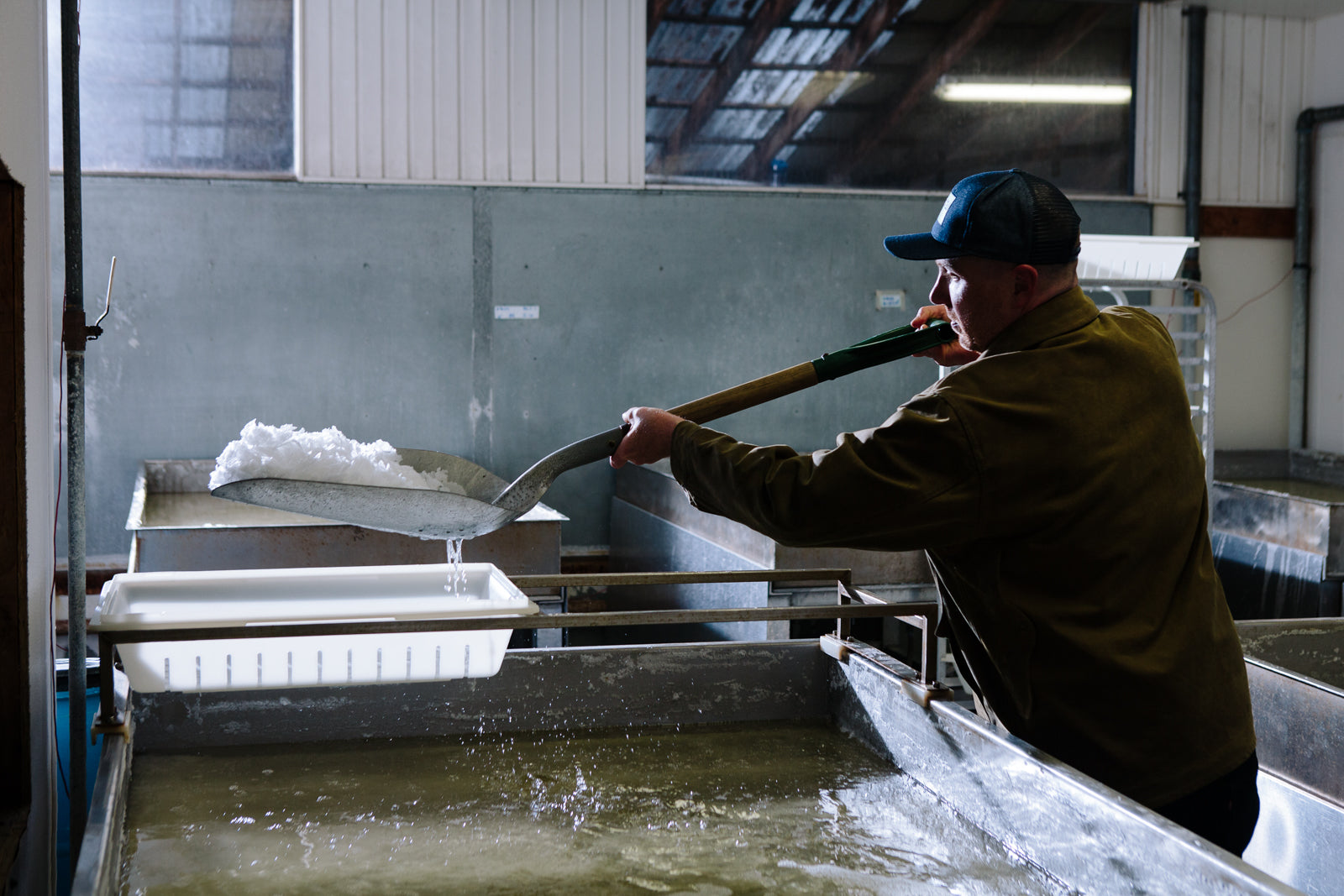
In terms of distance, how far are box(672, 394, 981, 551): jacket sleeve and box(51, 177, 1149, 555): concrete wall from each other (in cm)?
326

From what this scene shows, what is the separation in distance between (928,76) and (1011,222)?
12.7ft

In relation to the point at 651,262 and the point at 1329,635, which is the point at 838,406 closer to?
the point at 651,262

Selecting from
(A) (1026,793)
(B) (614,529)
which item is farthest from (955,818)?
(B) (614,529)

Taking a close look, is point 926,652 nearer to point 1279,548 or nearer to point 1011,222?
point 1011,222

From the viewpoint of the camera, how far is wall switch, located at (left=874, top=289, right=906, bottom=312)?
4750 millimetres

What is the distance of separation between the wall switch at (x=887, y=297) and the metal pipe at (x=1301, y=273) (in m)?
1.93

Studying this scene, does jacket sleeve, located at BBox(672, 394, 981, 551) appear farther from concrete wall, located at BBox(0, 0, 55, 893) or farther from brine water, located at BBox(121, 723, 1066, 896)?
concrete wall, located at BBox(0, 0, 55, 893)

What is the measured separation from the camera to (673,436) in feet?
4.60

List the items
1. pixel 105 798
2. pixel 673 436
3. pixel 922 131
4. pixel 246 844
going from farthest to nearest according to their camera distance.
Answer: pixel 922 131, pixel 673 436, pixel 246 844, pixel 105 798

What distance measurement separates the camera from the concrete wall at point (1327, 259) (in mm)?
4977

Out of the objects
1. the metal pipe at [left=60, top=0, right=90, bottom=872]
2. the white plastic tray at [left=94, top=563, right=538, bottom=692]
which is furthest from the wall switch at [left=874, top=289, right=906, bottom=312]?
the metal pipe at [left=60, top=0, right=90, bottom=872]

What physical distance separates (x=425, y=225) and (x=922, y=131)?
2215mm

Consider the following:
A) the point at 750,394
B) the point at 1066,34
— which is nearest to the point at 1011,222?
the point at 750,394

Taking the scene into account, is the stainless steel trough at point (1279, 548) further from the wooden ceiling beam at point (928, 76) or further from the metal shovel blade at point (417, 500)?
the metal shovel blade at point (417, 500)
